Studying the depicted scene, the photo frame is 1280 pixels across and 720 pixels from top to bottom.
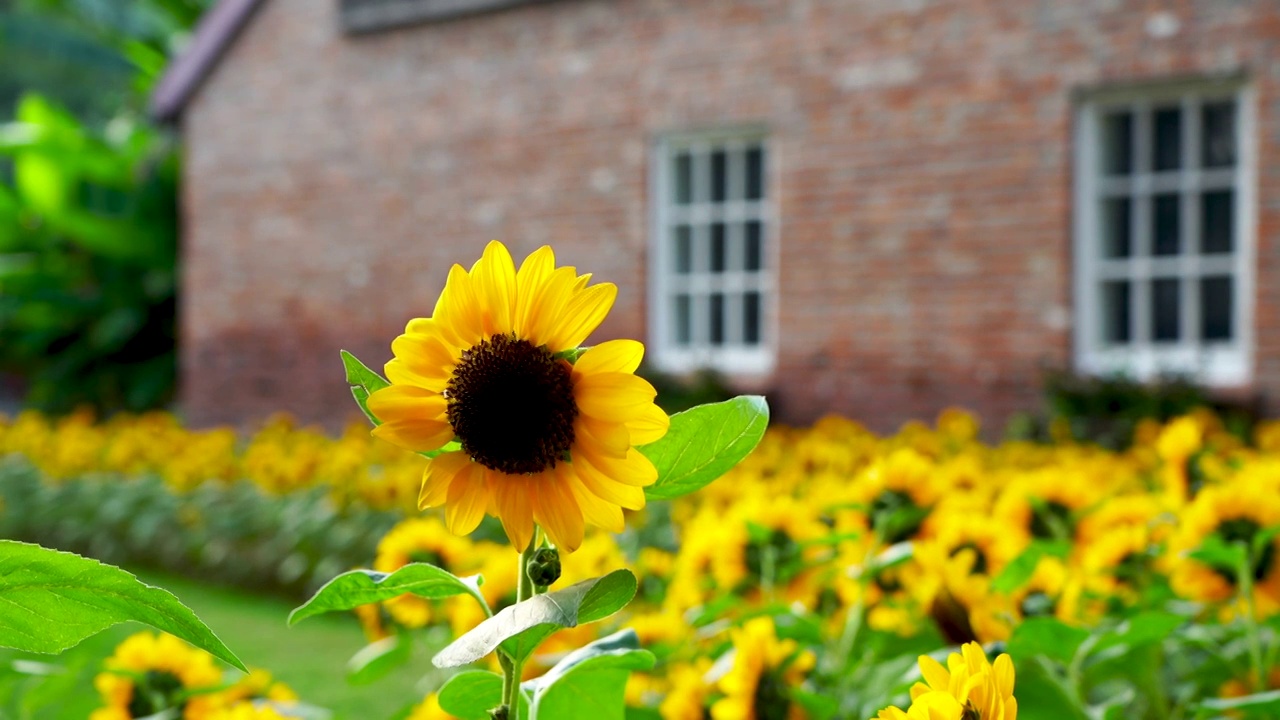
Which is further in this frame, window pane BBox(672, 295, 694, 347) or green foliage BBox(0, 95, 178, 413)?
green foliage BBox(0, 95, 178, 413)

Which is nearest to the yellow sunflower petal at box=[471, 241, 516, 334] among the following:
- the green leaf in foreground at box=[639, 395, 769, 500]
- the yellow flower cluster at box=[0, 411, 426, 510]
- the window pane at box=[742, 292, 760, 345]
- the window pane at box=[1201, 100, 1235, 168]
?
the green leaf in foreground at box=[639, 395, 769, 500]

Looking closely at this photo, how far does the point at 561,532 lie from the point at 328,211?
9.22 m

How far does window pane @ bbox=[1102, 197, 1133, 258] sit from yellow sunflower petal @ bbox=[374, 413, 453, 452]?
6.70 m

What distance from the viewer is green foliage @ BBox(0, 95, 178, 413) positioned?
1190 cm

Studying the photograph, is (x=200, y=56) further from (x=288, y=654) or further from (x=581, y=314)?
(x=581, y=314)

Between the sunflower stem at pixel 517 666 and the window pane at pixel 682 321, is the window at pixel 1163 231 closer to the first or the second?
the window pane at pixel 682 321

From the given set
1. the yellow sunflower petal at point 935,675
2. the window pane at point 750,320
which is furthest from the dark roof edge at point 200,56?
the yellow sunflower petal at point 935,675

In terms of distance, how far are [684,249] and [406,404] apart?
7655 mm

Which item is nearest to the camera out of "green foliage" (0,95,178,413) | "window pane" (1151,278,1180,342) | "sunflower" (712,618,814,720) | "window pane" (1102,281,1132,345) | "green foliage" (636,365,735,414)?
"sunflower" (712,618,814,720)

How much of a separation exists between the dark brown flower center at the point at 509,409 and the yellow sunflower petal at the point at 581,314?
0.02 metres

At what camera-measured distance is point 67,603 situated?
658 mm

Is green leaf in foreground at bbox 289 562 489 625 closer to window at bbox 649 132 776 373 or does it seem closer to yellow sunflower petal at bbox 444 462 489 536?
yellow sunflower petal at bbox 444 462 489 536

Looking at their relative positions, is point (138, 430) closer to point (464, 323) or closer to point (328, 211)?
point (328, 211)

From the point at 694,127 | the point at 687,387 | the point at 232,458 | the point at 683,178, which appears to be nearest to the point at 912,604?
the point at 232,458
